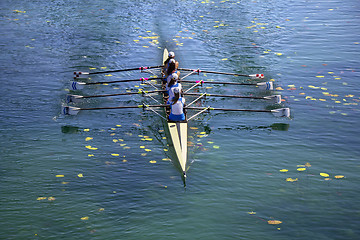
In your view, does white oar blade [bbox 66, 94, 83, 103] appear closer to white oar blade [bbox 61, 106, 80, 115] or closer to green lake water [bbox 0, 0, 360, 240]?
green lake water [bbox 0, 0, 360, 240]

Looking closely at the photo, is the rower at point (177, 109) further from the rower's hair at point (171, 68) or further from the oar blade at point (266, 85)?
the oar blade at point (266, 85)

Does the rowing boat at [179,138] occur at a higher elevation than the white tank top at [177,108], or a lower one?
lower

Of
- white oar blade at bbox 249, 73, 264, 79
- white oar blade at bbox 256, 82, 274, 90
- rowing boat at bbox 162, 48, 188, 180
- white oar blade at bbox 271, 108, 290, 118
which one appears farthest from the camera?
white oar blade at bbox 249, 73, 264, 79

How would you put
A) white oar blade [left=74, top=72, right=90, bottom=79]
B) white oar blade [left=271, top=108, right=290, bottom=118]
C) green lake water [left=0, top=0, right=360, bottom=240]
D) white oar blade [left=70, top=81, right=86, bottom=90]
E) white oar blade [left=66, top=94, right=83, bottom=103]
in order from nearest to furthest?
green lake water [left=0, top=0, right=360, bottom=240], white oar blade [left=271, top=108, right=290, bottom=118], white oar blade [left=66, top=94, right=83, bottom=103], white oar blade [left=70, top=81, right=86, bottom=90], white oar blade [left=74, top=72, right=90, bottom=79]

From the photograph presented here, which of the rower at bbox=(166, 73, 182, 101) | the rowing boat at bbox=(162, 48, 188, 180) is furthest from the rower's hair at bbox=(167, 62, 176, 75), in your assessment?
the rowing boat at bbox=(162, 48, 188, 180)

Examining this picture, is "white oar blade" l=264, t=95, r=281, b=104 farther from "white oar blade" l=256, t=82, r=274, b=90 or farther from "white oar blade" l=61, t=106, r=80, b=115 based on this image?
"white oar blade" l=61, t=106, r=80, b=115

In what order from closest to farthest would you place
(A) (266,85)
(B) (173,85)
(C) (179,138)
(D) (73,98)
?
(C) (179,138) < (B) (173,85) < (D) (73,98) < (A) (266,85)

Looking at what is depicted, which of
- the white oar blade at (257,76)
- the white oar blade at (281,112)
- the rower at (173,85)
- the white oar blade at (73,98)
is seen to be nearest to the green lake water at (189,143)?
the white oar blade at (281,112)

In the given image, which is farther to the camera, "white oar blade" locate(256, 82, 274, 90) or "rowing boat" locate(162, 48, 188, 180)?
"white oar blade" locate(256, 82, 274, 90)

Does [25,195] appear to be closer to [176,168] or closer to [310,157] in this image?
[176,168]

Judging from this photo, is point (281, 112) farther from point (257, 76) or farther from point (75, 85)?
point (75, 85)

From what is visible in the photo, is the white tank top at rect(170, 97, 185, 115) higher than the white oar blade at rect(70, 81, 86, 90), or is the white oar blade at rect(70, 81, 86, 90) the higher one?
the white oar blade at rect(70, 81, 86, 90)

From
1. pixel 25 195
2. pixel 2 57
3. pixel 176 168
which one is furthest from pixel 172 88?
pixel 2 57

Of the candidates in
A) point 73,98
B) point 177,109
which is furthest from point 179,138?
point 73,98
